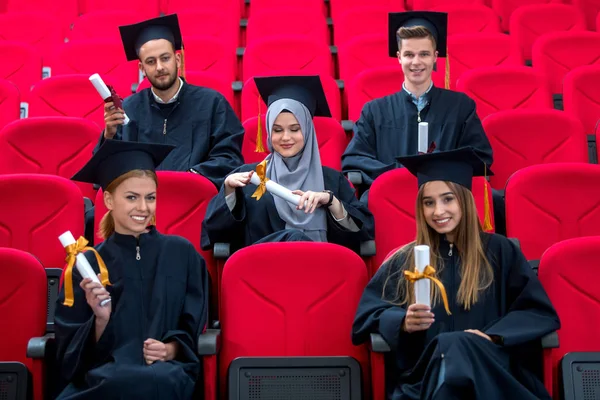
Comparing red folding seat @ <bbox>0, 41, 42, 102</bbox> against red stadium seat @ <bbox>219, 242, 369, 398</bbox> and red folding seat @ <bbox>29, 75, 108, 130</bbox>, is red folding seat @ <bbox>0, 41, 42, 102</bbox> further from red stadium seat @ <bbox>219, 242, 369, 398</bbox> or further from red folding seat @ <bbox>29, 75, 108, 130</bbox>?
red stadium seat @ <bbox>219, 242, 369, 398</bbox>

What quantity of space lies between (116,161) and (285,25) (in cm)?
266

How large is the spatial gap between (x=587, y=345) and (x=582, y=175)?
0.77 m

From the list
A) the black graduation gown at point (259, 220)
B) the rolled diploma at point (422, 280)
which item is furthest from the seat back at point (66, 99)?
the rolled diploma at point (422, 280)

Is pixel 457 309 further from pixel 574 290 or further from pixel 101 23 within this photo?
pixel 101 23

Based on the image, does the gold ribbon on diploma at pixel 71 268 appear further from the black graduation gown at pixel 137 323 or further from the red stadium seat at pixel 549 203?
the red stadium seat at pixel 549 203

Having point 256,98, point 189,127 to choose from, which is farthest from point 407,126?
point 189,127

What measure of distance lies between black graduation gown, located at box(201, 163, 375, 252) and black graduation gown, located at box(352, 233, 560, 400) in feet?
1.44

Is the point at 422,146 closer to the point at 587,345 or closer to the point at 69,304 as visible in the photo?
the point at 587,345

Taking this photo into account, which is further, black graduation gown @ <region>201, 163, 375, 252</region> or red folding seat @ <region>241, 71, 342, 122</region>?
red folding seat @ <region>241, 71, 342, 122</region>

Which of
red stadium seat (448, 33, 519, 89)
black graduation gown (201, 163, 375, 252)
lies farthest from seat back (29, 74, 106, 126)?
red stadium seat (448, 33, 519, 89)

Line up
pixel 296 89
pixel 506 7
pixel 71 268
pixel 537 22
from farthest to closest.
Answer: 1. pixel 506 7
2. pixel 537 22
3. pixel 296 89
4. pixel 71 268

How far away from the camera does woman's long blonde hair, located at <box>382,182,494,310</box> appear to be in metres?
2.71

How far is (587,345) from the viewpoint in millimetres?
2771

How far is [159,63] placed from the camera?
3.91 metres
